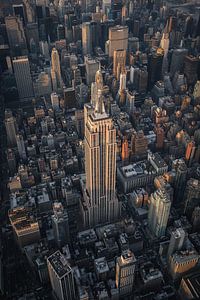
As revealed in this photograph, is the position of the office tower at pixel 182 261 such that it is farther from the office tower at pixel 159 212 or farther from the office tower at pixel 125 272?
the office tower at pixel 125 272

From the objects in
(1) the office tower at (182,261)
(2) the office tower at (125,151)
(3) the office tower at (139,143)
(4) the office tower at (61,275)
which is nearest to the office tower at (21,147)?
(2) the office tower at (125,151)

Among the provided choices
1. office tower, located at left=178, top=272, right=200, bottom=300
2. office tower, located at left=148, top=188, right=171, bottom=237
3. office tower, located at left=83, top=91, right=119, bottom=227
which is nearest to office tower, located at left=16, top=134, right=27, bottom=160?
office tower, located at left=83, top=91, right=119, bottom=227

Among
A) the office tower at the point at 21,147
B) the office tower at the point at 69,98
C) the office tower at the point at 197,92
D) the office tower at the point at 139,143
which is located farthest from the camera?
the office tower at the point at 197,92

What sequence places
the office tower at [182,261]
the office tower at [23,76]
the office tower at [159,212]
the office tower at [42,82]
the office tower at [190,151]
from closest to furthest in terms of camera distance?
the office tower at [182,261]
the office tower at [159,212]
the office tower at [190,151]
the office tower at [23,76]
the office tower at [42,82]

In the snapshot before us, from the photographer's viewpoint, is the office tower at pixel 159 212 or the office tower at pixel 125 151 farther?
the office tower at pixel 125 151

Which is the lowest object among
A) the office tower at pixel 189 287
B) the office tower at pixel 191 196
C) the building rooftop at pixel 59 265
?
the office tower at pixel 189 287

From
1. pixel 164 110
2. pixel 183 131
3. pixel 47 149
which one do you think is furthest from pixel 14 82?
pixel 183 131

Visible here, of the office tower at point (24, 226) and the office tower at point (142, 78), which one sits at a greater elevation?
the office tower at point (142, 78)

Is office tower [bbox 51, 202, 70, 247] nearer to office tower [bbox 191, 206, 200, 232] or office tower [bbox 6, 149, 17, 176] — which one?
office tower [bbox 6, 149, 17, 176]
